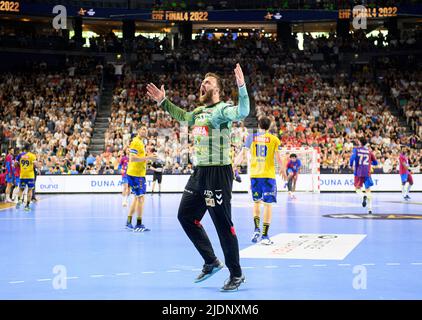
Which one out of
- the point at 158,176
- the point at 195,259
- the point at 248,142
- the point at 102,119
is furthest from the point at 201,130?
the point at 102,119

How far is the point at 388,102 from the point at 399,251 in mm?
31612

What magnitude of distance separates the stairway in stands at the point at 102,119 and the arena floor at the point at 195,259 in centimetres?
1777

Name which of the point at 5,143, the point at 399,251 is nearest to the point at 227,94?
the point at 5,143

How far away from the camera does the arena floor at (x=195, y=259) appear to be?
8211 mm

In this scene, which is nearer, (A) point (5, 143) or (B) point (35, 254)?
(B) point (35, 254)

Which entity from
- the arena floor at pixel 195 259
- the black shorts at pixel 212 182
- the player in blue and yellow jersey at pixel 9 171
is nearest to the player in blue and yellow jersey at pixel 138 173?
the arena floor at pixel 195 259

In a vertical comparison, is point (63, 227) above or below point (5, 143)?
below

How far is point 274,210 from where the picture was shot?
71.5 feet

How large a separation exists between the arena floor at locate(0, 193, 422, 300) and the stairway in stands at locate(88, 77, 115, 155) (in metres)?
17.8

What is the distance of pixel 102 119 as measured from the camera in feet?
133

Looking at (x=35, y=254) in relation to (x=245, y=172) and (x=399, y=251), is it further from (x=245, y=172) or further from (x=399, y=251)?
(x=245, y=172)

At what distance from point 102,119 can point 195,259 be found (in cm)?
3036

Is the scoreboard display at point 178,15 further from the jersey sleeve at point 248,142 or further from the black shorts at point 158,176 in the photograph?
the jersey sleeve at point 248,142
